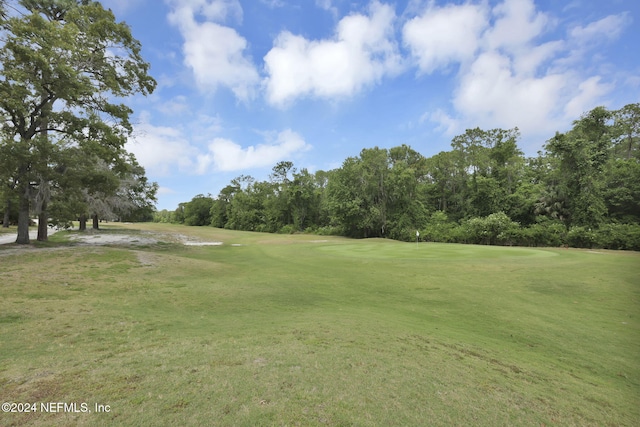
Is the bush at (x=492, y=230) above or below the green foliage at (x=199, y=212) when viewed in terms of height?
below

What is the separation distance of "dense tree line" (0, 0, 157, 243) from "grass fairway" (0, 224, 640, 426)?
5.91 metres

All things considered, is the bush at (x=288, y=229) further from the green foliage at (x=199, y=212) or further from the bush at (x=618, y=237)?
the bush at (x=618, y=237)

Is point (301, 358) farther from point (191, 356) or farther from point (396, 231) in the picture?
point (396, 231)

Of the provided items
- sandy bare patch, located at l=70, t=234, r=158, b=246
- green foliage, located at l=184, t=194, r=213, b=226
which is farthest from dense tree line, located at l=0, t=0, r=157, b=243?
green foliage, located at l=184, t=194, r=213, b=226

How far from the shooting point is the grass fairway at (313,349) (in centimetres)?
302

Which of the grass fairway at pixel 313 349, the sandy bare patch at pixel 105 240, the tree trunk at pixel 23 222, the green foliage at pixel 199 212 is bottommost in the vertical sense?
the grass fairway at pixel 313 349

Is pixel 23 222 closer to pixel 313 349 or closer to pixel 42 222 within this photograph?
pixel 42 222

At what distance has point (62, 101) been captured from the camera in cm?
1769

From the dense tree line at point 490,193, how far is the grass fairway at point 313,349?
23.4 meters

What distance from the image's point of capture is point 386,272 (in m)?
14.7

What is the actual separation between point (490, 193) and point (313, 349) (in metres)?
44.5

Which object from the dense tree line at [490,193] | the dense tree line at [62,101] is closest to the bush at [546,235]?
the dense tree line at [490,193]

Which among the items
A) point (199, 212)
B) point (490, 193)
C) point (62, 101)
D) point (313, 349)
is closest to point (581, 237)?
point (490, 193)

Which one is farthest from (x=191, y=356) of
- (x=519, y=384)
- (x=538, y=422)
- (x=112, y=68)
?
(x=112, y=68)
